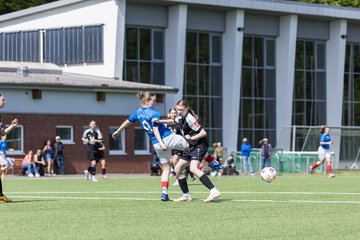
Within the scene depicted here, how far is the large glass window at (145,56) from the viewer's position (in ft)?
182

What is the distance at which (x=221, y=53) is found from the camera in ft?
195

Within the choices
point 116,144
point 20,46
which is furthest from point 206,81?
point 20,46

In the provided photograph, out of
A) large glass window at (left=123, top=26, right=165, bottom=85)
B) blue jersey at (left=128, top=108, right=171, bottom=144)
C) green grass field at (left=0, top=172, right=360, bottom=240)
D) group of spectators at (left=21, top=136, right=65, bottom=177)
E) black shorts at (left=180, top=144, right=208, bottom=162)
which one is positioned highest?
large glass window at (left=123, top=26, right=165, bottom=85)

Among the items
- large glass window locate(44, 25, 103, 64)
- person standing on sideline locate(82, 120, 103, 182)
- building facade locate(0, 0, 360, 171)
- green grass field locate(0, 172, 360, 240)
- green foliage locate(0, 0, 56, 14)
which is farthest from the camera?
green foliage locate(0, 0, 56, 14)

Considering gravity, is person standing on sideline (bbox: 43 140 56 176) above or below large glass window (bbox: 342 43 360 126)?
below

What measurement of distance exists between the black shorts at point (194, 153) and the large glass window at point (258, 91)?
42863 mm

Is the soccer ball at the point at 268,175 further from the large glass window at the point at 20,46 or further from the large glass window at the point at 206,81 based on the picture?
the large glass window at the point at 20,46

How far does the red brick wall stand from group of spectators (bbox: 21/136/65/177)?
2.12 ft

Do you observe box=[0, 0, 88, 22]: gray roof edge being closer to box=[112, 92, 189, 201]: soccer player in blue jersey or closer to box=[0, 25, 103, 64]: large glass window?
box=[0, 25, 103, 64]: large glass window

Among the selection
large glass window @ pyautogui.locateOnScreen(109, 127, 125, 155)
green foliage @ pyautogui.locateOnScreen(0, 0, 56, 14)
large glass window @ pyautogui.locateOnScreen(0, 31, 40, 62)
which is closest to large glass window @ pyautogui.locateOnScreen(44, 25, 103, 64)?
large glass window @ pyautogui.locateOnScreen(0, 31, 40, 62)

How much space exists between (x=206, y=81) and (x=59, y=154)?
1577 cm

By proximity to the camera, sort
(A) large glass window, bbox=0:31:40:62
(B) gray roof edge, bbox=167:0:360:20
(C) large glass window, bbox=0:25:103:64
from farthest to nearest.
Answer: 1. (A) large glass window, bbox=0:31:40:62
2. (B) gray roof edge, bbox=167:0:360:20
3. (C) large glass window, bbox=0:25:103:64

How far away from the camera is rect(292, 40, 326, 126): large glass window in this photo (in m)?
63.6

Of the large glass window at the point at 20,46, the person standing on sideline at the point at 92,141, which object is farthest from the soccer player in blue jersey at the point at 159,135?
the large glass window at the point at 20,46
